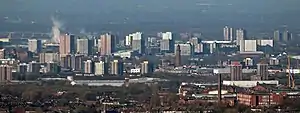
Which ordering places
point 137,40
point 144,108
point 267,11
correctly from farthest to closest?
point 267,11 → point 137,40 → point 144,108

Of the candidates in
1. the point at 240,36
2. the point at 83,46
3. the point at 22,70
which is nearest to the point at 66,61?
the point at 22,70

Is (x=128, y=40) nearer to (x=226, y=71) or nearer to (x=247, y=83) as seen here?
(x=226, y=71)

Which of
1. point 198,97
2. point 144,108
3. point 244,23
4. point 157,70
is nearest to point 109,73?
point 157,70

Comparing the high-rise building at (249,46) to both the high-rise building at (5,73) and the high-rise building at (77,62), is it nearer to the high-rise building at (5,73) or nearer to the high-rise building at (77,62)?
the high-rise building at (77,62)

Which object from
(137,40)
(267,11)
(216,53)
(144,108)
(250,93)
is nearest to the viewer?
(144,108)

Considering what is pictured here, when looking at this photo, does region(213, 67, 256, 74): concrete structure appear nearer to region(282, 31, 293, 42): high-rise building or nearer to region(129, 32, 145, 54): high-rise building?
region(129, 32, 145, 54): high-rise building

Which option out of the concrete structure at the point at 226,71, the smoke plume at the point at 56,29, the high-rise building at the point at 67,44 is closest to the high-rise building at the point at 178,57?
the high-rise building at the point at 67,44

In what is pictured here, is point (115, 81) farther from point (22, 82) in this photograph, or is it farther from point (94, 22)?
point (94, 22)
